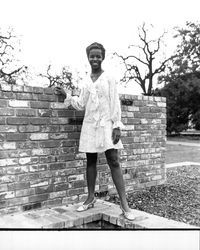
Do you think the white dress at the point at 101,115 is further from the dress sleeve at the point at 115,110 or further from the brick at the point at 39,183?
the brick at the point at 39,183

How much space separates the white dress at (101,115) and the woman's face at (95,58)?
0.12 meters

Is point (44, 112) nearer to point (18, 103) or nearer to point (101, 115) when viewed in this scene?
point (18, 103)

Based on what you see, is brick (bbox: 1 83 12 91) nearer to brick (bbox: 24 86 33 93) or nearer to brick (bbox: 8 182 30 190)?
brick (bbox: 24 86 33 93)

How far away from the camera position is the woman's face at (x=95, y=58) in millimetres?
3600

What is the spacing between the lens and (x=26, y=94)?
3.78m

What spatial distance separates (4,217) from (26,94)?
1.25 m

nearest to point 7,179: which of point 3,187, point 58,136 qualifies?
point 3,187

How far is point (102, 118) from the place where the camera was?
362 centimetres

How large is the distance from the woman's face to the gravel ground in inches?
71.2

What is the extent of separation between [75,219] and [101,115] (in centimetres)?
104

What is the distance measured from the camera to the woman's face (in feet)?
11.8

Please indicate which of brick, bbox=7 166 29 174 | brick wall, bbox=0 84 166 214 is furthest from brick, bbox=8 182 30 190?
brick, bbox=7 166 29 174
